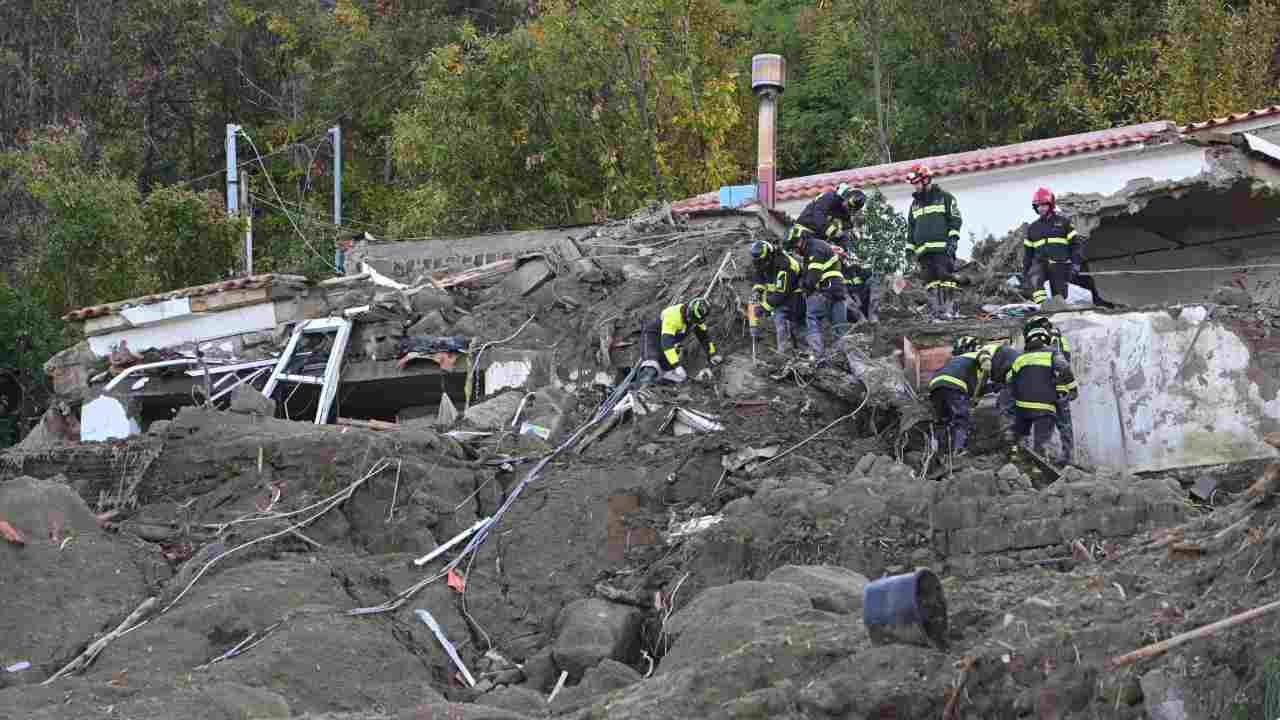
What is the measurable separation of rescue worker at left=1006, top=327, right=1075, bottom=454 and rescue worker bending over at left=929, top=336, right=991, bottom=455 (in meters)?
0.30

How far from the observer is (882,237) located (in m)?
19.5

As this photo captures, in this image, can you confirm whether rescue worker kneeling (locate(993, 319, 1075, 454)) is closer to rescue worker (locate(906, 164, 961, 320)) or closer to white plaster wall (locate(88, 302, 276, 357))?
rescue worker (locate(906, 164, 961, 320))

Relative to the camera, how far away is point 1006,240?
2005 centimetres

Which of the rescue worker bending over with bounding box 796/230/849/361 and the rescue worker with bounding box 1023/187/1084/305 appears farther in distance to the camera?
the rescue worker with bounding box 1023/187/1084/305

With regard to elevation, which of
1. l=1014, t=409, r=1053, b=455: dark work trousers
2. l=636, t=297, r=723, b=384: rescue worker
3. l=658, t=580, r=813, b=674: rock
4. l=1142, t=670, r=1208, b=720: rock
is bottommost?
l=658, t=580, r=813, b=674: rock

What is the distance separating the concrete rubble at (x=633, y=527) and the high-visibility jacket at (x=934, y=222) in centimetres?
81

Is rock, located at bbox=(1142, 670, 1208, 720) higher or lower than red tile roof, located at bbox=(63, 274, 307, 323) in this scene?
lower

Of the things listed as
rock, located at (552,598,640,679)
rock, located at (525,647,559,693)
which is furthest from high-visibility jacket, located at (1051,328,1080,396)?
rock, located at (525,647,559,693)

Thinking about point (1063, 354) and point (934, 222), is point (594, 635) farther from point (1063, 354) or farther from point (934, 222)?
point (934, 222)

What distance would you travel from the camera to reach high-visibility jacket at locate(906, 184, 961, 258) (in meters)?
17.1

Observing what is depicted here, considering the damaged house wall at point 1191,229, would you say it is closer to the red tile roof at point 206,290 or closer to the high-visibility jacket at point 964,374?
A: the high-visibility jacket at point 964,374

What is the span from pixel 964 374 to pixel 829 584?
179 inches

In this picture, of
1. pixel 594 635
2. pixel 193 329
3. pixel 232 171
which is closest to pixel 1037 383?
pixel 594 635

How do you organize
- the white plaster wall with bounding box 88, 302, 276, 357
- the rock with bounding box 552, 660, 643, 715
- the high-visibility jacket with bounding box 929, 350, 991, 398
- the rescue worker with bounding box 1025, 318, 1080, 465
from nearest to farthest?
the rock with bounding box 552, 660, 643, 715 < the rescue worker with bounding box 1025, 318, 1080, 465 < the high-visibility jacket with bounding box 929, 350, 991, 398 < the white plaster wall with bounding box 88, 302, 276, 357
